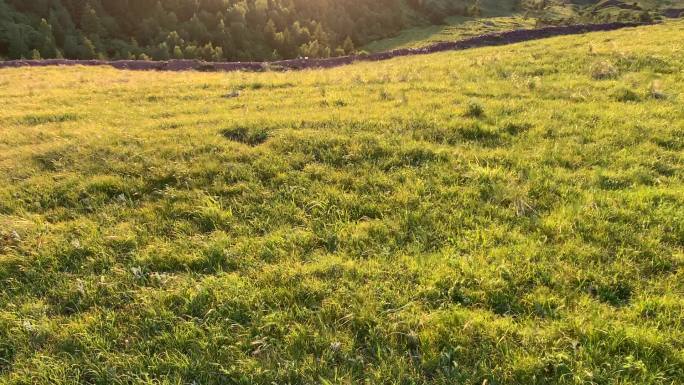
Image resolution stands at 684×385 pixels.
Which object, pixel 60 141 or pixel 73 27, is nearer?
pixel 60 141

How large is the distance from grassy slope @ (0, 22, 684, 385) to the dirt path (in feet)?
85.5

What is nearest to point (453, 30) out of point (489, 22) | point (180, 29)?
point (489, 22)

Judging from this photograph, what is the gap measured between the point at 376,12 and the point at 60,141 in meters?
82.0

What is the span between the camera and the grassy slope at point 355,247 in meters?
→ 4.94

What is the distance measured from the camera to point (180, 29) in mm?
65625

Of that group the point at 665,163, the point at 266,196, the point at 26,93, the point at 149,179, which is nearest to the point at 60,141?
the point at 149,179

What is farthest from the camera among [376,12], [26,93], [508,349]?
[376,12]

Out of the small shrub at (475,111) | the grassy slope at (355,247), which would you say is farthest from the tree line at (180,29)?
the small shrub at (475,111)

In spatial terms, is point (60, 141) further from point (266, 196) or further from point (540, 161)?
point (540, 161)

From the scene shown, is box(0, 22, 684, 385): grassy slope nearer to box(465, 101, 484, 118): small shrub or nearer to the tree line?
box(465, 101, 484, 118): small shrub

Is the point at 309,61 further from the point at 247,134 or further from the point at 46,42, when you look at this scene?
the point at 46,42

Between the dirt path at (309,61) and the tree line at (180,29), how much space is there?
19262 mm

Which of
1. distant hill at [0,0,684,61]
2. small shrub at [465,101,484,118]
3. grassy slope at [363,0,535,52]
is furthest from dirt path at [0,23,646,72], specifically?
small shrub at [465,101,484,118]

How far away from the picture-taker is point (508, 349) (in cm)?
481
